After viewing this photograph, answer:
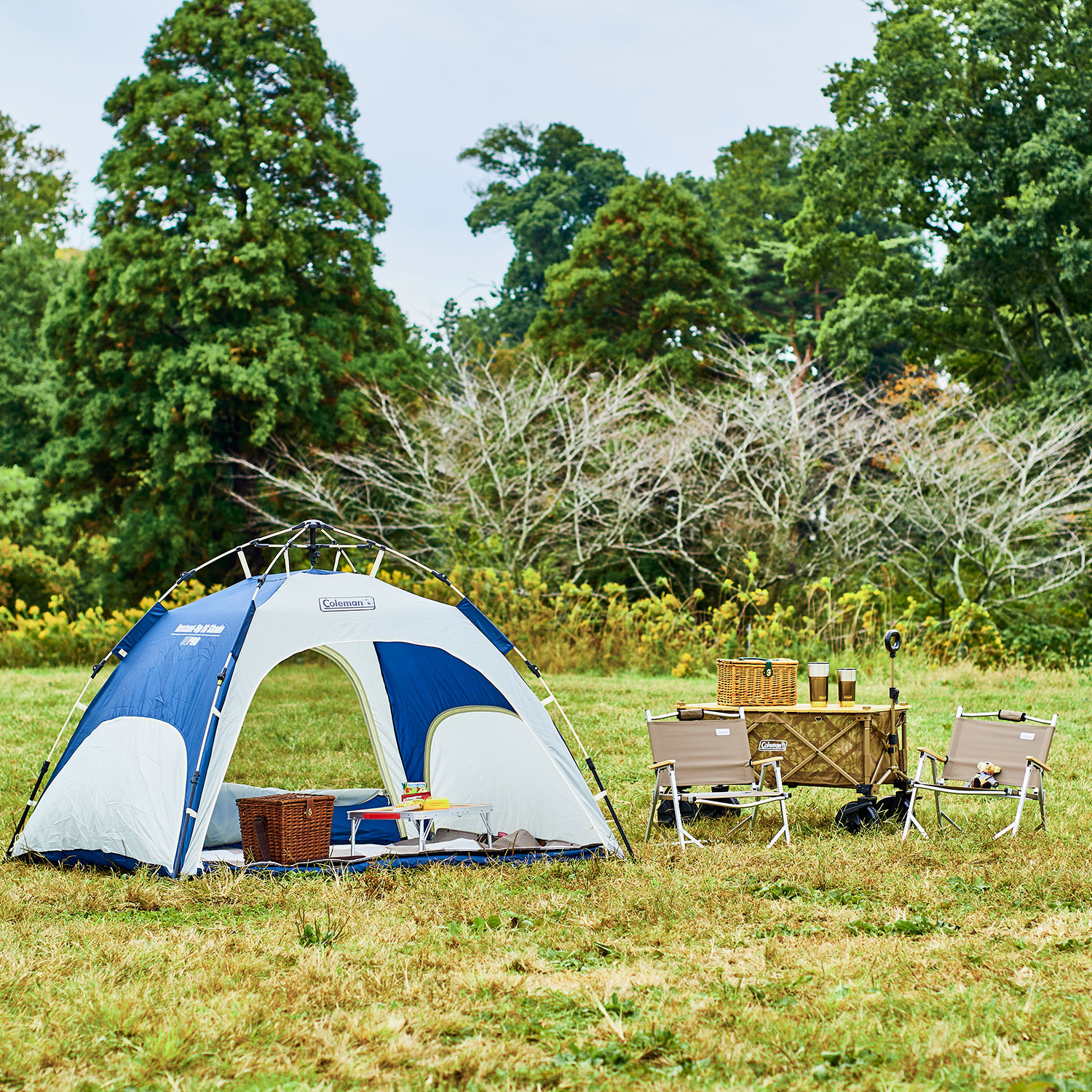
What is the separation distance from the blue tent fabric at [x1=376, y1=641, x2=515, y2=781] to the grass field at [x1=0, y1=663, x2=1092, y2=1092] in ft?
5.16

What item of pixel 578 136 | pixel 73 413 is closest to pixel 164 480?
pixel 73 413

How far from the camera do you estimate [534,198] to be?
3036cm

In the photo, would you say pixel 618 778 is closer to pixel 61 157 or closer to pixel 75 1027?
pixel 75 1027

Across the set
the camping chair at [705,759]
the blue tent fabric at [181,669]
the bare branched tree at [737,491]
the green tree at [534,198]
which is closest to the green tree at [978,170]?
the bare branched tree at [737,491]

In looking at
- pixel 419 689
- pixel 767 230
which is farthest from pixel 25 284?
pixel 419 689

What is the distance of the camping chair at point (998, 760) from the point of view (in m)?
6.32

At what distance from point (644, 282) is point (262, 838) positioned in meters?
19.3

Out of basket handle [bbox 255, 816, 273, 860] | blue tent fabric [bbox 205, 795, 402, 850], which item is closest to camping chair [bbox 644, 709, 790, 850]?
blue tent fabric [bbox 205, 795, 402, 850]

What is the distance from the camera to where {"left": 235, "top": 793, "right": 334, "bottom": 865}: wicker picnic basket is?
5.91m

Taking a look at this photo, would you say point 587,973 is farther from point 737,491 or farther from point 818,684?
point 737,491

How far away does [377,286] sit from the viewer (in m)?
19.9

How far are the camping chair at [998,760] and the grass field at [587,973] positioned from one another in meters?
0.21

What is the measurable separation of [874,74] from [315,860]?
16.5m

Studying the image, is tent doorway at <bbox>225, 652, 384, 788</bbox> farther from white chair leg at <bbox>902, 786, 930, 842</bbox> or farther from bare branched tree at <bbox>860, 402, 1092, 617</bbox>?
bare branched tree at <bbox>860, 402, 1092, 617</bbox>
